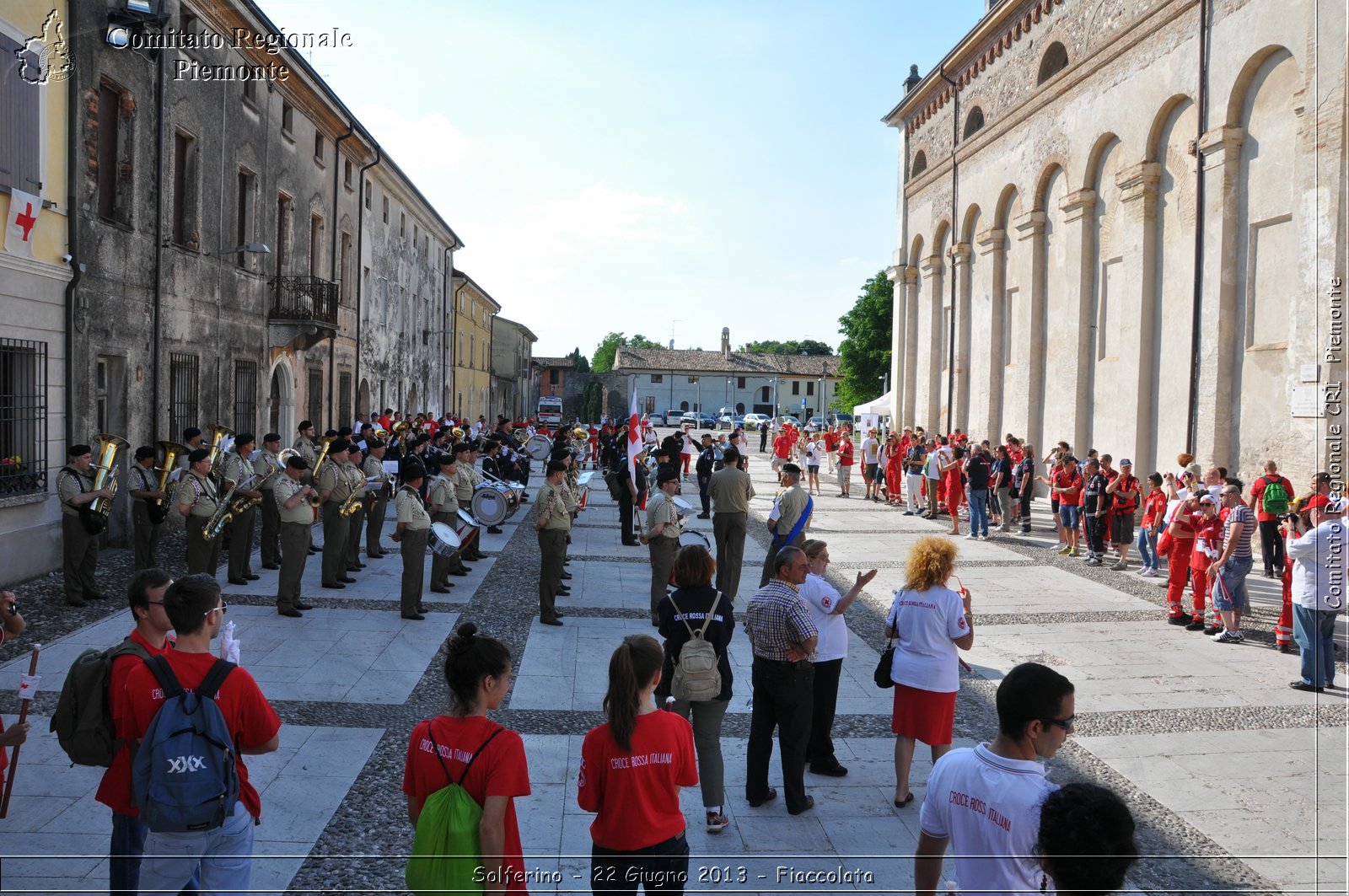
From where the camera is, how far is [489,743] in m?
3.29

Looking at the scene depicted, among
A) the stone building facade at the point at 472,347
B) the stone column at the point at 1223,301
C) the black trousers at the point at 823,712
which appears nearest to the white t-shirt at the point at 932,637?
the black trousers at the point at 823,712

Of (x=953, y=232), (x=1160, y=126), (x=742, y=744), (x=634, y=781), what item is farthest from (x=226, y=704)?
(x=953, y=232)

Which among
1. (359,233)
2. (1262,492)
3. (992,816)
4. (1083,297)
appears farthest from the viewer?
(359,233)

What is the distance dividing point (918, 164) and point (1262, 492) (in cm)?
2254

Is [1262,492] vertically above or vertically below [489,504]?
above

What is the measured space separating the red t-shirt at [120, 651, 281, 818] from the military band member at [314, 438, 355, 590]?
26.8 ft

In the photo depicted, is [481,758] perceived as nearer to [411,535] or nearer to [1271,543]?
[411,535]

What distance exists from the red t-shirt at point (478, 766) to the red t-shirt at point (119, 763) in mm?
1209

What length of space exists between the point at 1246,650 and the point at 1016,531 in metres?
9.52

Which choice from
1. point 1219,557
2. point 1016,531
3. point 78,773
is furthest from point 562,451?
point 78,773

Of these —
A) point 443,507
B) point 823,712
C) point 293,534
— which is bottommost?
point 823,712

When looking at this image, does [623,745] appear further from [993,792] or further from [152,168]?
[152,168]

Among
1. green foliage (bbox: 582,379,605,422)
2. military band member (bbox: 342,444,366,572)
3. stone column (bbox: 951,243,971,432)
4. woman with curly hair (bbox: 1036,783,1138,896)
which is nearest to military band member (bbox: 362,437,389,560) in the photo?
military band member (bbox: 342,444,366,572)

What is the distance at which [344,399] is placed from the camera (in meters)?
27.4
